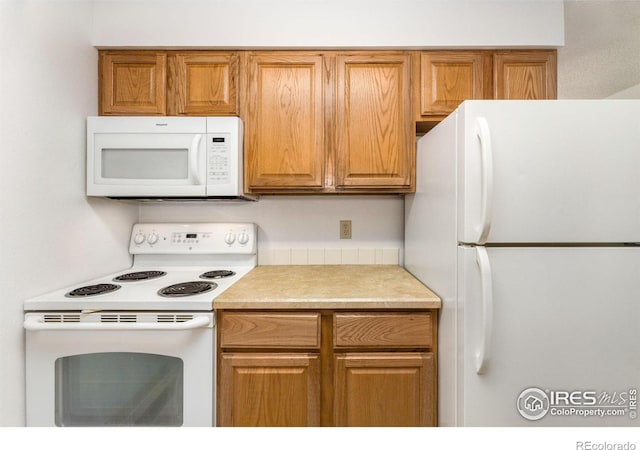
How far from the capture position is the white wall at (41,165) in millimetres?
1230

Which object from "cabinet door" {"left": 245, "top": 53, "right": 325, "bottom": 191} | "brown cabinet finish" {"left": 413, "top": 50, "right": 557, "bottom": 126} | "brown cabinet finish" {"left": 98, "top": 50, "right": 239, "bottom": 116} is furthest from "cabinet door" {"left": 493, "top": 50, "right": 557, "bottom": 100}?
"brown cabinet finish" {"left": 98, "top": 50, "right": 239, "bottom": 116}

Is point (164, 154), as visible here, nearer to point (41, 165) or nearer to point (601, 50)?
point (41, 165)

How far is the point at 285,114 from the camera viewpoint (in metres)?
1.77

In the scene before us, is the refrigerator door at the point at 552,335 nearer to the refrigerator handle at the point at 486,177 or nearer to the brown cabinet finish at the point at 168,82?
the refrigerator handle at the point at 486,177

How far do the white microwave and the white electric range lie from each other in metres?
0.54

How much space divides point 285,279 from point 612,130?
1.42 m

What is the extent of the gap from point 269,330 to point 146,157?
1.06 meters

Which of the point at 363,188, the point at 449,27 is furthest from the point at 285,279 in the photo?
the point at 449,27

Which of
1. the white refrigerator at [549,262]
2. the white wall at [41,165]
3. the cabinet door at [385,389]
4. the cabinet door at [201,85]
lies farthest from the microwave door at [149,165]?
the white refrigerator at [549,262]

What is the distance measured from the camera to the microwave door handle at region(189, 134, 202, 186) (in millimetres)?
1647

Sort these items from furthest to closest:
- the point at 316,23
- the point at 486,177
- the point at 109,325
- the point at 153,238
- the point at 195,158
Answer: the point at 153,238
the point at 316,23
the point at 195,158
the point at 109,325
the point at 486,177

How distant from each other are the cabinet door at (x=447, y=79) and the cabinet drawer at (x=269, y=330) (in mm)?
1212

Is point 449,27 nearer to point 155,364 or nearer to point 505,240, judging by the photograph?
point 505,240

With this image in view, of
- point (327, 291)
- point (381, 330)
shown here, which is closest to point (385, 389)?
point (381, 330)
